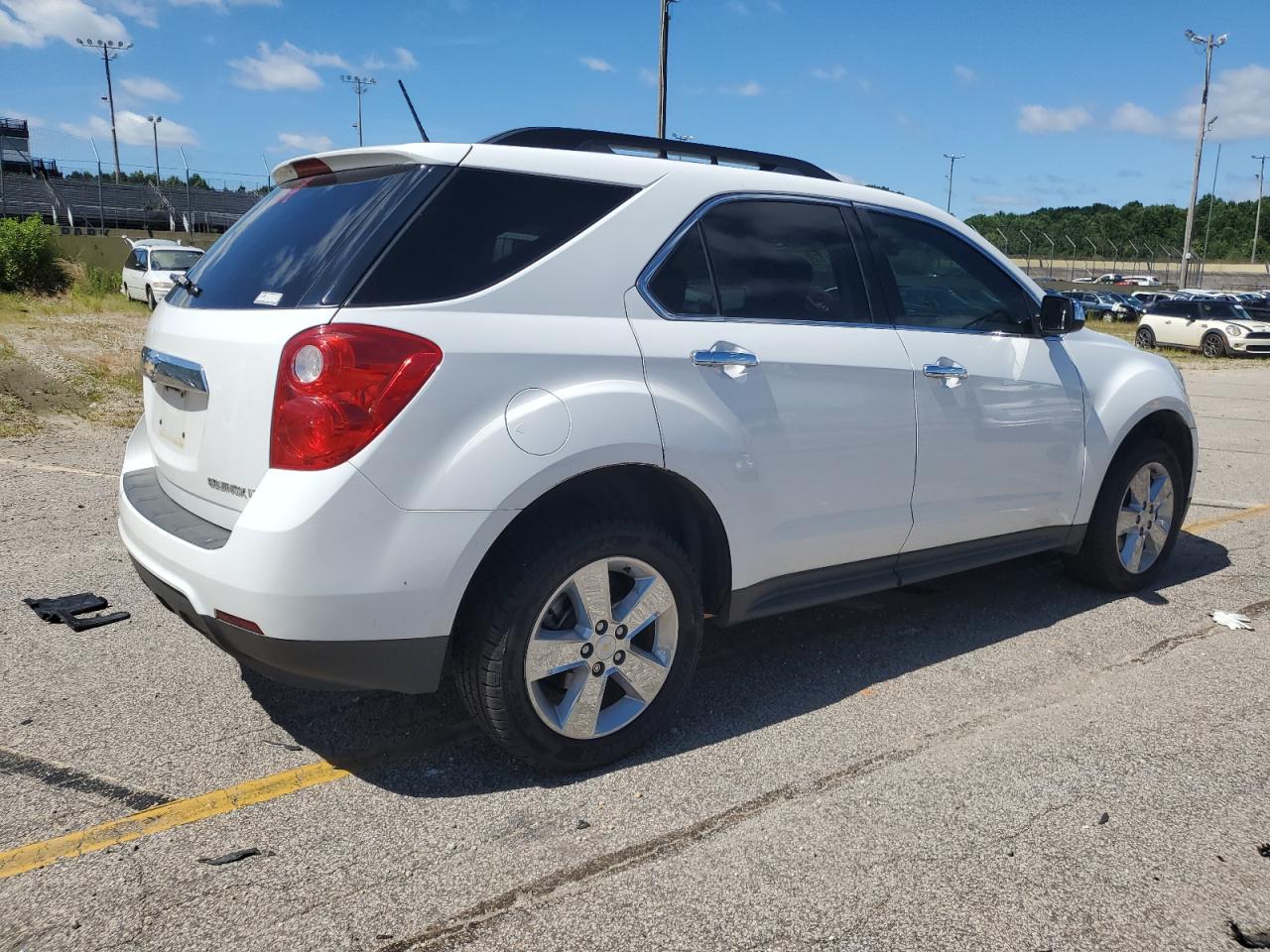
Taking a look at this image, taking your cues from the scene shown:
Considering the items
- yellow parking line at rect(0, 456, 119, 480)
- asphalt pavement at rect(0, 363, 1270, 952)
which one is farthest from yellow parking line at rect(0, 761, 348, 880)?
yellow parking line at rect(0, 456, 119, 480)

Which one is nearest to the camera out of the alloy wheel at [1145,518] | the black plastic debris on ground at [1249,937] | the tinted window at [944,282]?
the black plastic debris on ground at [1249,937]

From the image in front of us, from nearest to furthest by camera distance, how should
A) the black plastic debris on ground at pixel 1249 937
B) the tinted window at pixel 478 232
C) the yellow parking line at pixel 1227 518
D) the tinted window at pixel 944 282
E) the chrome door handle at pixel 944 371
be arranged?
the black plastic debris on ground at pixel 1249 937, the tinted window at pixel 478 232, the chrome door handle at pixel 944 371, the tinted window at pixel 944 282, the yellow parking line at pixel 1227 518

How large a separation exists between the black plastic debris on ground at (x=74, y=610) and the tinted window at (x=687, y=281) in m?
2.83

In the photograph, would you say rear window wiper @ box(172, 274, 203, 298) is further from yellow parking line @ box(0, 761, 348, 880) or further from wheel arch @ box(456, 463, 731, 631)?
yellow parking line @ box(0, 761, 348, 880)

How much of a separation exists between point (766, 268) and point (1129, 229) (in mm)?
135218

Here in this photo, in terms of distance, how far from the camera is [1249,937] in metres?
2.51

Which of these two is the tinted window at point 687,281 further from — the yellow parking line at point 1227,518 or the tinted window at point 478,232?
the yellow parking line at point 1227,518

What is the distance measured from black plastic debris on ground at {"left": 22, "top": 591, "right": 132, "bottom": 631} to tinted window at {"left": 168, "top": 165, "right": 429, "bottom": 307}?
1.64 m

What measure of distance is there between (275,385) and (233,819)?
1225 millimetres

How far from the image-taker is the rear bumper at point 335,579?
2.72 meters

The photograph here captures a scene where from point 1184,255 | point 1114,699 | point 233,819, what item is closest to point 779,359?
point 1114,699

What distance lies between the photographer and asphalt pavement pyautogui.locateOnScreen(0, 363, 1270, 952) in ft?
8.29

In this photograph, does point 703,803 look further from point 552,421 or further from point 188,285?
point 188,285

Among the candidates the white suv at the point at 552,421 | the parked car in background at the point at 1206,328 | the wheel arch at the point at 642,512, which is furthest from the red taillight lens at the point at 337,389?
the parked car in background at the point at 1206,328
